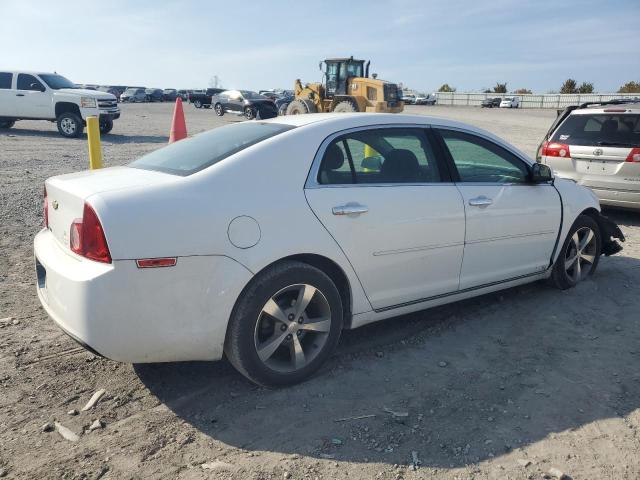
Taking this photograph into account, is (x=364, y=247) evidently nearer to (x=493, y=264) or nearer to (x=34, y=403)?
(x=493, y=264)

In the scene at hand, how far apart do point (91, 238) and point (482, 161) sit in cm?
299

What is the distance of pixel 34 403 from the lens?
3.18m

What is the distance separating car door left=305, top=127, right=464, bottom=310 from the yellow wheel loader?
62.1 ft

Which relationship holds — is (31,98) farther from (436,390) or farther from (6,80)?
(436,390)

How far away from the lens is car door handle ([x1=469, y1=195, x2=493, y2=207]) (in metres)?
4.12

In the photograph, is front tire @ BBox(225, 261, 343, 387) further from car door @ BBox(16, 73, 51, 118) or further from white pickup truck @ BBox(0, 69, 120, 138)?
car door @ BBox(16, 73, 51, 118)

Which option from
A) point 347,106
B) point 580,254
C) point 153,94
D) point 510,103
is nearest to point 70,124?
point 347,106

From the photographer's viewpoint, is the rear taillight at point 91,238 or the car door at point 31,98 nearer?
the rear taillight at point 91,238

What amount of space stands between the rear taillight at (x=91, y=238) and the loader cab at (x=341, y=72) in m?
21.6

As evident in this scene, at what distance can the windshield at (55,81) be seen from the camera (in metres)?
18.7

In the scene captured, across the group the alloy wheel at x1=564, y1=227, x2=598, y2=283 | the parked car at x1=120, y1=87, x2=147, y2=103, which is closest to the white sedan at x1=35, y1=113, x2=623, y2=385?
the alloy wheel at x1=564, y1=227, x2=598, y2=283

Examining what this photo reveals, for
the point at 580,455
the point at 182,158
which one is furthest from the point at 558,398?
the point at 182,158

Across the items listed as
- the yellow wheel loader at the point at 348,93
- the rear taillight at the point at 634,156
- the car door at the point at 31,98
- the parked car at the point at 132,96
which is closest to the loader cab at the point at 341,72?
the yellow wheel loader at the point at 348,93

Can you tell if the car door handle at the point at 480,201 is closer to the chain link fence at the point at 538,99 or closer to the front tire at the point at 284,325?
the front tire at the point at 284,325
